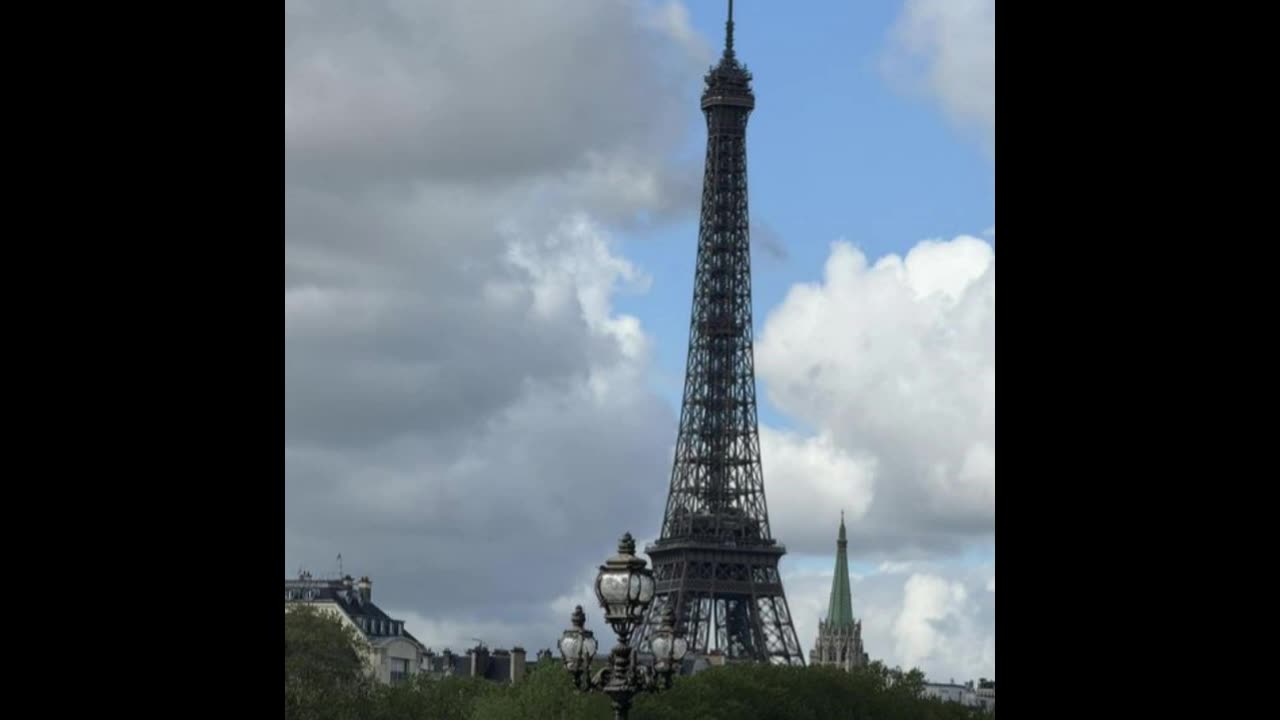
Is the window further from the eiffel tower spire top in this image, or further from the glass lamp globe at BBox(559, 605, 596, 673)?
the glass lamp globe at BBox(559, 605, 596, 673)

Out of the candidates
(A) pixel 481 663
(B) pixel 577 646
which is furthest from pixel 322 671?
(B) pixel 577 646

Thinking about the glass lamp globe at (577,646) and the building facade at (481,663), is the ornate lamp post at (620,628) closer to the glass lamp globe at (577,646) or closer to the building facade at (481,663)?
the glass lamp globe at (577,646)

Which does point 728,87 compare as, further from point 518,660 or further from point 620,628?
point 620,628

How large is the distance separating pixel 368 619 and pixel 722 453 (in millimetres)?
23621

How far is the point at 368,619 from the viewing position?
141750mm

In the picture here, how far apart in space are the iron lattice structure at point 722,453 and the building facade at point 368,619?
17602mm

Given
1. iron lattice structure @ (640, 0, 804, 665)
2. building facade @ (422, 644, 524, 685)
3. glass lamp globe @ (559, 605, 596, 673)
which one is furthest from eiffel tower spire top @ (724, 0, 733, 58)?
glass lamp globe @ (559, 605, 596, 673)

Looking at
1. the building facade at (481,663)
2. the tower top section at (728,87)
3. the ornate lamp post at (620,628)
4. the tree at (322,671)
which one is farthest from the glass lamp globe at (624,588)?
the tower top section at (728,87)

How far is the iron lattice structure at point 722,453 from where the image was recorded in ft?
405
